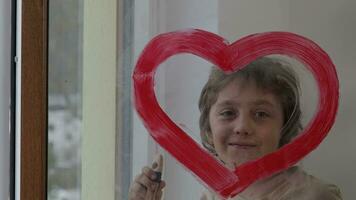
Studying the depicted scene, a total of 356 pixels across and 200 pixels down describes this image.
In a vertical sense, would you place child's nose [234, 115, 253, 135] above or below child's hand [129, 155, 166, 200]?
above

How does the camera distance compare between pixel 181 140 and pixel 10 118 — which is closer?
pixel 181 140

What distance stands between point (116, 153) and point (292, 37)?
0.81 feet

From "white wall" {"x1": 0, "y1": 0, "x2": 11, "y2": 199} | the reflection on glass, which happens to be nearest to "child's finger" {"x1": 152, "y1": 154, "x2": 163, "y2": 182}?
the reflection on glass

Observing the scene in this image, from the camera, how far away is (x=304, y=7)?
1.85ft

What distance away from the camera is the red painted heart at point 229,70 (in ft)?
1.81

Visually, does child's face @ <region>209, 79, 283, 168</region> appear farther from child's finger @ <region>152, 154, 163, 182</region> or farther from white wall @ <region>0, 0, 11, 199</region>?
white wall @ <region>0, 0, 11, 199</region>

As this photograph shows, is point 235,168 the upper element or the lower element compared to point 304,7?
lower

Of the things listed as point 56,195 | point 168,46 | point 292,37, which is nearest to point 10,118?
point 56,195

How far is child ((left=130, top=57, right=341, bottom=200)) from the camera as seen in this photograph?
1.82 ft

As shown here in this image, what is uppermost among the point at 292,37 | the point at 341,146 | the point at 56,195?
the point at 292,37

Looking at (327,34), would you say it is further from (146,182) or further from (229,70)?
(146,182)

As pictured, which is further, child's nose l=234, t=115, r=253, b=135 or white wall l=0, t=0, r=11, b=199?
white wall l=0, t=0, r=11, b=199

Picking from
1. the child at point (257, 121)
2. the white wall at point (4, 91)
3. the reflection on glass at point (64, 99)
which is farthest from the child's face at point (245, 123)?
the white wall at point (4, 91)

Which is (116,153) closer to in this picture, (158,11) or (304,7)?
(158,11)
